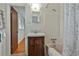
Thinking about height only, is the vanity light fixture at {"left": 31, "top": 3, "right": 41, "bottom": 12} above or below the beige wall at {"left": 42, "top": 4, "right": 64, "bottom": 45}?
above

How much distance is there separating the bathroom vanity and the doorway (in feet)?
0.36

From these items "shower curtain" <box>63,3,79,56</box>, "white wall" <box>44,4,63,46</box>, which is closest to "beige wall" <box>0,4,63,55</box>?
"white wall" <box>44,4,63,46</box>

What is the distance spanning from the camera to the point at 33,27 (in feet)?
5.32

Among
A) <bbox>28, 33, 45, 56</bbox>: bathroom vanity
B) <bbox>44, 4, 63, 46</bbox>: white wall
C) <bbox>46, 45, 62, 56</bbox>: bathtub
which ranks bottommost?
<bbox>46, 45, 62, 56</bbox>: bathtub

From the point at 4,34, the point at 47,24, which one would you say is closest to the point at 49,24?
the point at 47,24

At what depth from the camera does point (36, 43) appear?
65.9 inches

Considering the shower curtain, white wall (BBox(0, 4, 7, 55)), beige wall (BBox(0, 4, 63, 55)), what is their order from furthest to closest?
beige wall (BBox(0, 4, 63, 55)) → white wall (BBox(0, 4, 7, 55)) → the shower curtain

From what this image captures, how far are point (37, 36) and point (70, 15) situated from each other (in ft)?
1.76

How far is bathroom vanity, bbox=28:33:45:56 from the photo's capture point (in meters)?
1.54

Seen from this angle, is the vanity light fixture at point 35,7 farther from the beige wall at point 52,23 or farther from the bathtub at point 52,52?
the bathtub at point 52,52

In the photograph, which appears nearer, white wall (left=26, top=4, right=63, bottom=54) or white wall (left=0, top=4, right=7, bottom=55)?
white wall (left=0, top=4, right=7, bottom=55)

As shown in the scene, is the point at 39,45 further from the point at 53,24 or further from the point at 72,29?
the point at 72,29

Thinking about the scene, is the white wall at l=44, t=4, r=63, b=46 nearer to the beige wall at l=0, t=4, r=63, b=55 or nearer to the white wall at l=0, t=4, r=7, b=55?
the beige wall at l=0, t=4, r=63, b=55

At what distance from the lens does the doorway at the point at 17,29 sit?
1515 millimetres
